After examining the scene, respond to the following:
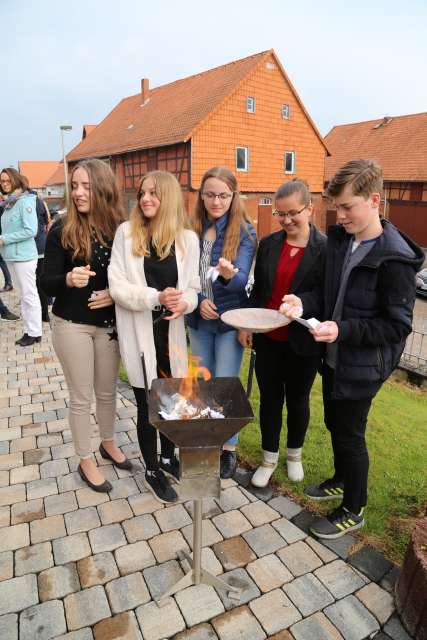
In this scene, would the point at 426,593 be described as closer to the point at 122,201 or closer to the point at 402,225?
the point at 122,201

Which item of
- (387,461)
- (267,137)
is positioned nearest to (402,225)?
(267,137)

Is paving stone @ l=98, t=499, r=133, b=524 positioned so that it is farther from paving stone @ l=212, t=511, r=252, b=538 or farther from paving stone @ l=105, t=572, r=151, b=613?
paving stone @ l=212, t=511, r=252, b=538

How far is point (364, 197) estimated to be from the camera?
2.16m

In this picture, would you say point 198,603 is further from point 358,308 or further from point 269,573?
point 358,308

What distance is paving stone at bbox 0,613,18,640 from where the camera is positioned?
2044 millimetres

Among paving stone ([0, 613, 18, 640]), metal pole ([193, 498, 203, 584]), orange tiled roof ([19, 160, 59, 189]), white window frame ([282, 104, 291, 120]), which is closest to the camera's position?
paving stone ([0, 613, 18, 640])

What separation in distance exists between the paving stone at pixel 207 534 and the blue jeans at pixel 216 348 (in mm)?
594

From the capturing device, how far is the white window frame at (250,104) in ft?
65.8

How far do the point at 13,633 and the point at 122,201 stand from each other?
2409 millimetres

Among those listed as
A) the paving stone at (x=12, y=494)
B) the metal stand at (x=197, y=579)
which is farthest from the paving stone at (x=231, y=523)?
the paving stone at (x=12, y=494)

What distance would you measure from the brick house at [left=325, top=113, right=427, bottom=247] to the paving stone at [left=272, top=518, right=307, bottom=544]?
70.1 feet

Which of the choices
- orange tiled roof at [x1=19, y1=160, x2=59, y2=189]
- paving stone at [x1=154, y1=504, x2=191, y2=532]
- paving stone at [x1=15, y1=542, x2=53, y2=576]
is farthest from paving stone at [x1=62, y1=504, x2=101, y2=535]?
orange tiled roof at [x1=19, y1=160, x2=59, y2=189]

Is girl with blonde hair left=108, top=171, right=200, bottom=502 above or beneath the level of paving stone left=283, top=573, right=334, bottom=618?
above

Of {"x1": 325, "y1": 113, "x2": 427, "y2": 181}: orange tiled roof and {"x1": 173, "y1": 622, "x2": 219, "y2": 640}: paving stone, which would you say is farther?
{"x1": 325, "y1": 113, "x2": 427, "y2": 181}: orange tiled roof
